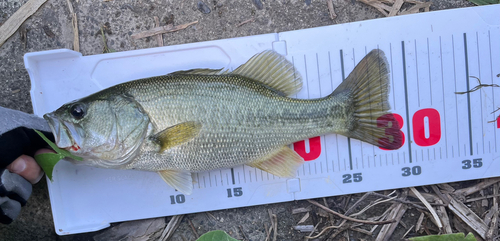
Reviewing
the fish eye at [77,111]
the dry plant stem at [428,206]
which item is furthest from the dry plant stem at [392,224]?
the fish eye at [77,111]

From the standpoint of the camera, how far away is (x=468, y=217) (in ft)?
7.56

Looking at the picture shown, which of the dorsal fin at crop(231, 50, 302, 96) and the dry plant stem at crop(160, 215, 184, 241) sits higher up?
the dorsal fin at crop(231, 50, 302, 96)

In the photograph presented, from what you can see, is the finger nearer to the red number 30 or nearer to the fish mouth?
the fish mouth

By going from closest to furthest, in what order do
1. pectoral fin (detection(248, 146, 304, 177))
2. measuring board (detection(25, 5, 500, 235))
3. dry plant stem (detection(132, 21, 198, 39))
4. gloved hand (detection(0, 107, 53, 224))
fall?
gloved hand (detection(0, 107, 53, 224)), pectoral fin (detection(248, 146, 304, 177)), measuring board (detection(25, 5, 500, 235)), dry plant stem (detection(132, 21, 198, 39))

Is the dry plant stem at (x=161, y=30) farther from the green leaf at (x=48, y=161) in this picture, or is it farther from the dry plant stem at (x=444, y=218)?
the dry plant stem at (x=444, y=218)

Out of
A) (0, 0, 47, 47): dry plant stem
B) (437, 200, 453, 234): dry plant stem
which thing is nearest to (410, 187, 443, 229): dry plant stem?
(437, 200, 453, 234): dry plant stem

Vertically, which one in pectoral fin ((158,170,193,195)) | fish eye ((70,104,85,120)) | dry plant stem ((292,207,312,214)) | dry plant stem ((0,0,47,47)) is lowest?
dry plant stem ((292,207,312,214))

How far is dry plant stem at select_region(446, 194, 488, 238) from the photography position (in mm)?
2291

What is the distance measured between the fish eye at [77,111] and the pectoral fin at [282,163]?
3.59 ft

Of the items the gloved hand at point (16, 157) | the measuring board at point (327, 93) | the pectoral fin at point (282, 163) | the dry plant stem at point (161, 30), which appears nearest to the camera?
the gloved hand at point (16, 157)

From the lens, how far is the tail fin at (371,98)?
2.10 m

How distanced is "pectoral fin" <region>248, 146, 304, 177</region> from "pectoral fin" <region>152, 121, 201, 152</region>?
48 centimetres

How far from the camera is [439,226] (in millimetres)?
2279

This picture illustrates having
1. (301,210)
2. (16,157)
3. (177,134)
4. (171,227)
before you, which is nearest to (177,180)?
(177,134)
